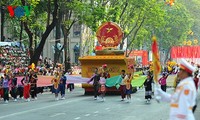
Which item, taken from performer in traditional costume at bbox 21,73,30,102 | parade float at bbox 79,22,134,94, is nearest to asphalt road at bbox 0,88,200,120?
performer in traditional costume at bbox 21,73,30,102

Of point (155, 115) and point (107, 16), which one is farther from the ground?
point (107, 16)

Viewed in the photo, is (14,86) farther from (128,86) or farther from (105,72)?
(128,86)

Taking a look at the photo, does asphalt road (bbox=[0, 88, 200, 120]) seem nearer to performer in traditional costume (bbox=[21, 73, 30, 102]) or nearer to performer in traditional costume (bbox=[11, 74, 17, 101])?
performer in traditional costume (bbox=[21, 73, 30, 102])

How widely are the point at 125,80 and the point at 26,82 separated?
5.03m

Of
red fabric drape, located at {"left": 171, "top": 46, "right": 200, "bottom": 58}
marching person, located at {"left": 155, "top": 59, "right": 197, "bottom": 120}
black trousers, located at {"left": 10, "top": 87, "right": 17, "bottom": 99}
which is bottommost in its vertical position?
black trousers, located at {"left": 10, "top": 87, "right": 17, "bottom": 99}

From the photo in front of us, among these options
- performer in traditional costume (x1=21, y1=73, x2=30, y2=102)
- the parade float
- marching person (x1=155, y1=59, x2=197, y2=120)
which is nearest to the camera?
marching person (x1=155, y1=59, x2=197, y2=120)

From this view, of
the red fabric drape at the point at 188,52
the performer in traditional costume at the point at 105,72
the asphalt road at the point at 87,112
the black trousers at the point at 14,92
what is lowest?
the asphalt road at the point at 87,112

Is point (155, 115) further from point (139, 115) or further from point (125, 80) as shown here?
point (125, 80)

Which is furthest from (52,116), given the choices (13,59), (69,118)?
(13,59)

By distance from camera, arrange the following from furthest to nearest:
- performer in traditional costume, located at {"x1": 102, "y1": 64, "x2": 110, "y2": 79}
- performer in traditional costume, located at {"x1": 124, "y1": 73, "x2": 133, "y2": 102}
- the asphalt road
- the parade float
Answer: the parade float < performer in traditional costume, located at {"x1": 102, "y1": 64, "x2": 110, "y2": 79} < performer in traditional costume, located at {"x1": 124, "y1": 73, "x2": 133, "y2": 102} < the asphalt road

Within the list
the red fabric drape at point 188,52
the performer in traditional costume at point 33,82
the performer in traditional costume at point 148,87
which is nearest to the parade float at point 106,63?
the performer in traditional costume at point 33,82

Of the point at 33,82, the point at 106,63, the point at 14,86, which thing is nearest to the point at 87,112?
the point at 33,82

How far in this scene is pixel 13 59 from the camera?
1672 inches

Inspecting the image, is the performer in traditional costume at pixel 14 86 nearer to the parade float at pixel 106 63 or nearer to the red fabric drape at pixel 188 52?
the parade float at pixel 106 63
